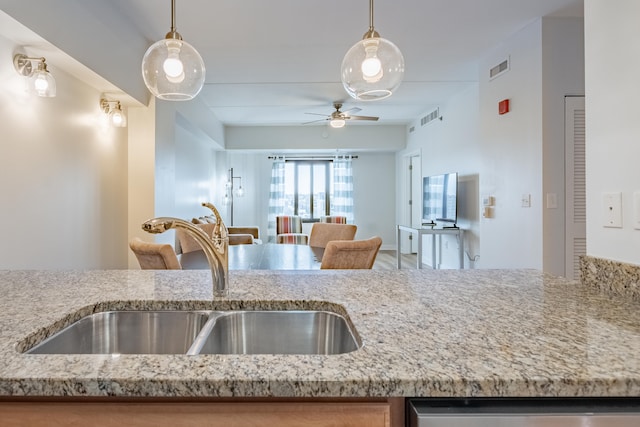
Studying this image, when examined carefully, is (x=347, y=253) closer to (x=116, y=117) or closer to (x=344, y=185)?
(x=116, y=117)

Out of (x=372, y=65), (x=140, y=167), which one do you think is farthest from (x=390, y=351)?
(x=140, y=167)

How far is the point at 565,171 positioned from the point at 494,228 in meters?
0.87

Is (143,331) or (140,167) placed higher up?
(140,167)

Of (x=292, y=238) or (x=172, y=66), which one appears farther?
(x=292, y=238)

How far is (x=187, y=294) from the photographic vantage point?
108 cm

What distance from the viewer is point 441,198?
5.11 metres

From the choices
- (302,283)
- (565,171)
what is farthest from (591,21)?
(565,171)

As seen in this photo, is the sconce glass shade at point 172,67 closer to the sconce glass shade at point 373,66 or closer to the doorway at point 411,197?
the sconce glass shade at point 373,66

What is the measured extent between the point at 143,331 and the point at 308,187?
7131 mm

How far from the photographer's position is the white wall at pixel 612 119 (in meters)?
1.02

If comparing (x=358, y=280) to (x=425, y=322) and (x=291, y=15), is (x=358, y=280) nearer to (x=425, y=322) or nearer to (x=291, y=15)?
(x=425, y=322)

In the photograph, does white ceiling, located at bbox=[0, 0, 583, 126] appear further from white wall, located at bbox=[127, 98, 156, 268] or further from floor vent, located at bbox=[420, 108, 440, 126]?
floor vent, located at bbox=[420, 108, 440, 126]

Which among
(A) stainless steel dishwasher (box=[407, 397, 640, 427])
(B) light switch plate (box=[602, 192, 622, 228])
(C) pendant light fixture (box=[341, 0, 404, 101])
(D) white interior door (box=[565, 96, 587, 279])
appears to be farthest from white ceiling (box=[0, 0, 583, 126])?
(A) stainless steel dishwasher (box=[407, 397, 640, 427])

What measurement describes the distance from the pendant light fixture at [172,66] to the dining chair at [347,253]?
1.19 meters
